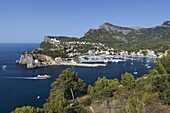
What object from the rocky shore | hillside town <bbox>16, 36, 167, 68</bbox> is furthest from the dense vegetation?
the rocky shore

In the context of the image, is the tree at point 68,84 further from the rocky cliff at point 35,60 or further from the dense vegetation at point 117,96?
the rocky cliff at point 35,60

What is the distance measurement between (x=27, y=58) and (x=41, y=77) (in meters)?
34.0

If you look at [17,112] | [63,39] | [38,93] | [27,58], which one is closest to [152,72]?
[17,112]

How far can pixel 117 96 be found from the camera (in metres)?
23.6

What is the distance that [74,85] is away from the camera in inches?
1324

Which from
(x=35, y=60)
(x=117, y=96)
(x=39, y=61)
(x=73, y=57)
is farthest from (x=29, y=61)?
(x=117, y=96)

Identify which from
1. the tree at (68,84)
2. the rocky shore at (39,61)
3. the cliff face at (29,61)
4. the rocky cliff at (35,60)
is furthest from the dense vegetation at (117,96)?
the rocky shore at (39,61)

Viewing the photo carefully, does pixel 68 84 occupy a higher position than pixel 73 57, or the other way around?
pixel 73 57

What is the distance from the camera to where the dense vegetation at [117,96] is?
18.2 meters

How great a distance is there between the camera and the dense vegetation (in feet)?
59.9

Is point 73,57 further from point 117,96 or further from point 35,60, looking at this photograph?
point 117,96

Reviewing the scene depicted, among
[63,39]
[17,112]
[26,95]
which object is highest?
[63,39]

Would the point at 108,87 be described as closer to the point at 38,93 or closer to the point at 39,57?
the point at 38,93

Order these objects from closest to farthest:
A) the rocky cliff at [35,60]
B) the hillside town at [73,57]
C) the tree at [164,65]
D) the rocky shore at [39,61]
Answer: the tree at [164,65] → the rocky cliff at [35,60] → the rocky shore at [39,61] → the hillside town at [73,57]
